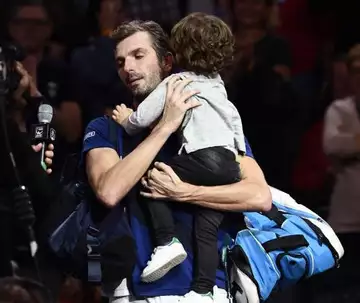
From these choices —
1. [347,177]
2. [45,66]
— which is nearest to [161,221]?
[45,66]

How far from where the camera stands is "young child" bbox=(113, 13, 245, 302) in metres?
4.45

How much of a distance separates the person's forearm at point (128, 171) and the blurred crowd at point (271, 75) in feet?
6.92


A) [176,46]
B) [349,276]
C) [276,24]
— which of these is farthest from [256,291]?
[276,24]

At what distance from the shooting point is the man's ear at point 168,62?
4.69 m

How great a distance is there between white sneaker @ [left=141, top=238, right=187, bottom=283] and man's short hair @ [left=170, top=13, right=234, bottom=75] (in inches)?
25.2

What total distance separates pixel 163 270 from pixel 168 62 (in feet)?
2.65

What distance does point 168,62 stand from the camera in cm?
470

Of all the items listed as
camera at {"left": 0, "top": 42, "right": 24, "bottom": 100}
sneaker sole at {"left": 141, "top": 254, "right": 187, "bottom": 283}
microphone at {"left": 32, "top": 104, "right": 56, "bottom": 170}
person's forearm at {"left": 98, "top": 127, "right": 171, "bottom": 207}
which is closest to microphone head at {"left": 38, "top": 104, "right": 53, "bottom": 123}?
microphone at {"left": 32, "top": 104, "right": 56, "bottom": 170}

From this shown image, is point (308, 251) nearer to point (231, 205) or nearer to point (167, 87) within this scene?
point (231, 205)

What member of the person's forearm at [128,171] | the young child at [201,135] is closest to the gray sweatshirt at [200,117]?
the young child at [201,135]

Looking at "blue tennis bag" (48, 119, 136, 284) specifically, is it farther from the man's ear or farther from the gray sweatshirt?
the man's ear

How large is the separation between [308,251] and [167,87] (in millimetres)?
801

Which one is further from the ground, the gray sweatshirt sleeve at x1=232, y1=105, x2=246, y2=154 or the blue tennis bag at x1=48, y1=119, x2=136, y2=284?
the gray sweatshirt sleeve at x1=232, y1=105, x2=246, y2=154

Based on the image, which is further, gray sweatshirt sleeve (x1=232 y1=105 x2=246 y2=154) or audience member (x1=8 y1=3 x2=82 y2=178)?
audience member (x1=8 y1=3 x2=82 y2=178)
